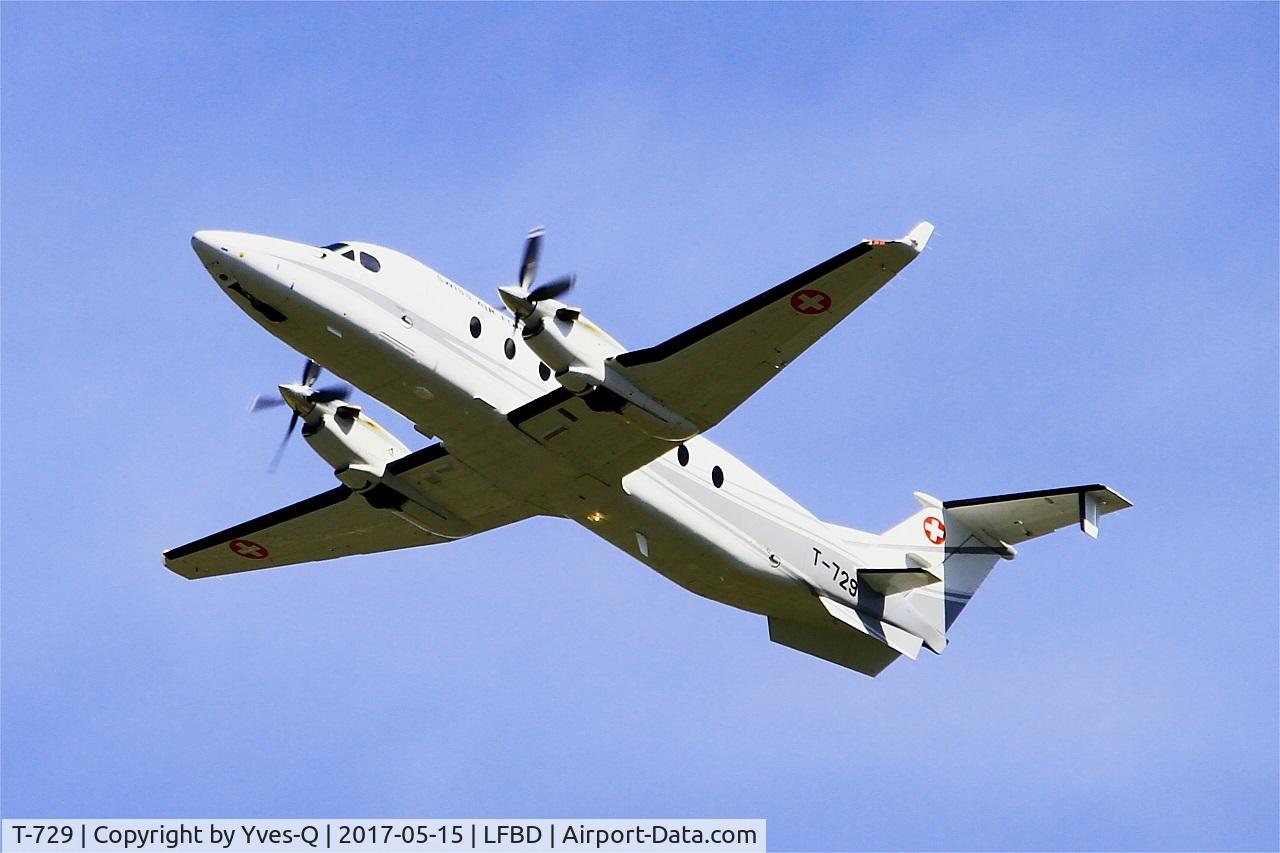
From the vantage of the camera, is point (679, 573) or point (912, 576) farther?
point (912, 576)

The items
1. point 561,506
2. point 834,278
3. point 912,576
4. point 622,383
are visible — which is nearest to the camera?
point 834,278

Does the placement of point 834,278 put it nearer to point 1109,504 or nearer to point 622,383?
point 622,383

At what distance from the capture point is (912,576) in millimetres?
28047

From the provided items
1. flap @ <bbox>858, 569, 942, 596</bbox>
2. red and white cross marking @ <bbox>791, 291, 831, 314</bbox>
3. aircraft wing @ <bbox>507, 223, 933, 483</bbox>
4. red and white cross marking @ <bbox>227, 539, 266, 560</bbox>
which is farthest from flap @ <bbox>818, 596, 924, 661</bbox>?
red and white cross marking @ <bbox>227, 539, 266, 560</bbox>

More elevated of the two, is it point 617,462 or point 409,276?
point 409,276

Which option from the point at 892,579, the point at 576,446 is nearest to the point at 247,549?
the point at 576,446

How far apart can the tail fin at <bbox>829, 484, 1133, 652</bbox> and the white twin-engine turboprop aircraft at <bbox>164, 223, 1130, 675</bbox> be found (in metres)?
0.04

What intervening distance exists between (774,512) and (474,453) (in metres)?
4.99

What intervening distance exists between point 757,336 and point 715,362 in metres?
0.69

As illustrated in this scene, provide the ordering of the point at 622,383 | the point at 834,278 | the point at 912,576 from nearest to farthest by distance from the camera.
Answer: the point at 834,278
the point at 622,383
the point at 912,576

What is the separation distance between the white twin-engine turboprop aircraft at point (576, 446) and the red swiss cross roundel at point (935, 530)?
0.62ft

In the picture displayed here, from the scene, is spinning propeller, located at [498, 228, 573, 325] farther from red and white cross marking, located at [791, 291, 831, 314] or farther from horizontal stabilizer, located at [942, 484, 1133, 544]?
horizontal stabilizer, located at [942, 484, 1133, 544]

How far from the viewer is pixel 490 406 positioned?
77.7ft

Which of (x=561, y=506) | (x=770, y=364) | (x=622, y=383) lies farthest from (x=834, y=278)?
(x=561, y=506)
